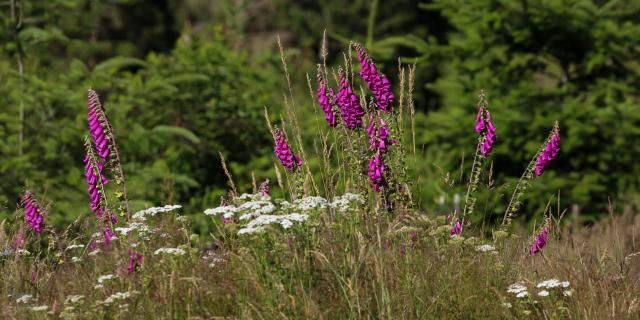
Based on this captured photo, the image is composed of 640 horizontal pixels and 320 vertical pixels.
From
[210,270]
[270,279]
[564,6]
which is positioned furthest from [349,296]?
[564,6]

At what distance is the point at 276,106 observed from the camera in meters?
9.81

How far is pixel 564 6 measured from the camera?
9695 mm

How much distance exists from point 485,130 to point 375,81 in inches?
26.8

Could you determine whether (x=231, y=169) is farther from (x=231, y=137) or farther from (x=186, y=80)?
(x=186, y=80)

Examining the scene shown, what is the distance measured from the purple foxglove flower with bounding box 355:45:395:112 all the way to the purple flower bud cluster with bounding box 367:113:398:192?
0.38 ft

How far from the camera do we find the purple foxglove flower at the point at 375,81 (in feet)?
15.9

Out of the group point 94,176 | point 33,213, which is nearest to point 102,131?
point 94,176

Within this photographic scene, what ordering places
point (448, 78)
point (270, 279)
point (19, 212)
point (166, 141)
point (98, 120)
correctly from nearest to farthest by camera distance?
point (270, 279) → point (98, 120) → point (19, 212) → point (166, 141) → point (448, 78)

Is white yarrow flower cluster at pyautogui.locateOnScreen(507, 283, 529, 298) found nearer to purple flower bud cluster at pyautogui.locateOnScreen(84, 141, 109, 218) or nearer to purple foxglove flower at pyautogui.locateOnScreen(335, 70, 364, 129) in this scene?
purple foxglove flower at pyautogui.locateOnScreen(335, 70, 364, 129)

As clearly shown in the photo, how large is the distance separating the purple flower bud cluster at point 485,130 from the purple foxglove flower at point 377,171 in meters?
0.59

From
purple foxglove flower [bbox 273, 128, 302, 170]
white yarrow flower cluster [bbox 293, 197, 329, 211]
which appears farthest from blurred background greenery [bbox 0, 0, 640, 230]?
white yarrow flower cluster [bbox 293, 197, 329, 211]

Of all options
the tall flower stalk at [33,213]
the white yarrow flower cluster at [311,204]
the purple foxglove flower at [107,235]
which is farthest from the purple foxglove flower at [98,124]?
the white yarrow flower cluster at [311,204]

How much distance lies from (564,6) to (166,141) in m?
4.49

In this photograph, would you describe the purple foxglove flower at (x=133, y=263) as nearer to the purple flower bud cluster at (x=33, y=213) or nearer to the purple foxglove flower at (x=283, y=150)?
the purple flower bud cluster at (x=33, y=213)
